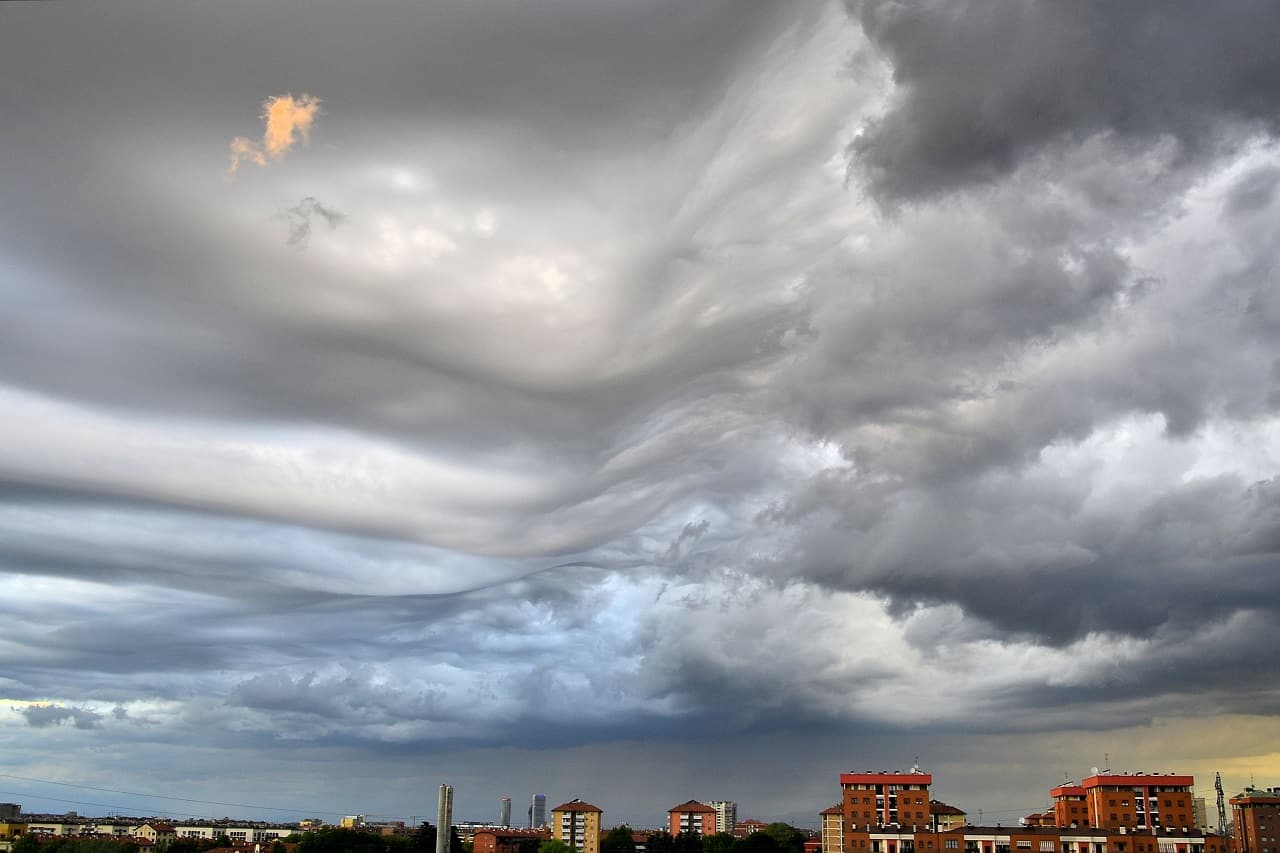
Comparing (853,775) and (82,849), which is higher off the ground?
(853,775)

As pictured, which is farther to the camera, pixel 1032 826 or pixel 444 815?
pixel 1032 826

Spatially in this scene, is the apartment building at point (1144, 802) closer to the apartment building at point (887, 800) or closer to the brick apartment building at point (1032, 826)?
the brick apartment building at point (1032, 826)

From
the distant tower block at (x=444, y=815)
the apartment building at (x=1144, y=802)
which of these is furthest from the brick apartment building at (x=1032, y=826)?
the distant tower block at (x=444, y=815)

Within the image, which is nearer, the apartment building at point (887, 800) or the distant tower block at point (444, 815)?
the distant tower block at point (444, 815)

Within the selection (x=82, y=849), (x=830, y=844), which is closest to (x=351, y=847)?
(x=82, y=849)

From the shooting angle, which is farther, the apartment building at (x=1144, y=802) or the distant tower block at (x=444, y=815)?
the apartment building at (x=1144, y=802)

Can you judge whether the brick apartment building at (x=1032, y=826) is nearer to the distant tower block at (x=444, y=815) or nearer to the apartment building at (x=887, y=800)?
the apartment building at (x=887, y=800)

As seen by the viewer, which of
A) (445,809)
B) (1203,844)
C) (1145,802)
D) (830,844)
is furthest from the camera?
(830,844)

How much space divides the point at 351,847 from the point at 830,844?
8723 centimetres

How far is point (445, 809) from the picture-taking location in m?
96.1

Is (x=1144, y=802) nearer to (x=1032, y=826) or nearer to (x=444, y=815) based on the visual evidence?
(x=1032, y=826)

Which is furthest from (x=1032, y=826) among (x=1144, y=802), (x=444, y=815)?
(x=444, y=815)

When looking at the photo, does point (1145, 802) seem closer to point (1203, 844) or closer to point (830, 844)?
point (1203, 844)

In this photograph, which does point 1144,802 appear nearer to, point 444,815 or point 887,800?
point 887,800
